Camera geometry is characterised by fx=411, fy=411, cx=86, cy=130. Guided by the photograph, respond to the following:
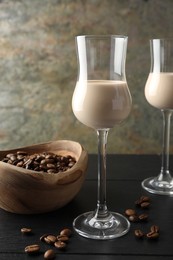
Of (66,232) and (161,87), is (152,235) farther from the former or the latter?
(161,87)

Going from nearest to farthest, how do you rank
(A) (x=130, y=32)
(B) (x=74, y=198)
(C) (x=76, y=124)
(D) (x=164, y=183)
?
(B) (x=74, y=198) < (D) (x=164, y=183) < (A) (x=130, y=32) < (C) (x=76, y=124)

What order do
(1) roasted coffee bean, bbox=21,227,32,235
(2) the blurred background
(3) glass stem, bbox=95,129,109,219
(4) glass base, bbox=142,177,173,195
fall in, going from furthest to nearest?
(2) the blurred background → (4) glass base, bbox=142,177,173,195 → (3) glass stem, bbox=95,129,109,219 → (1) roasted coffee bean, bbox=21,227,32,235

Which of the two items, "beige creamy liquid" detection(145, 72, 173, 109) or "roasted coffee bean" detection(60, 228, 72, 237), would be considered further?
"beige creamy liquid" detection(145, 72, 173, 109)

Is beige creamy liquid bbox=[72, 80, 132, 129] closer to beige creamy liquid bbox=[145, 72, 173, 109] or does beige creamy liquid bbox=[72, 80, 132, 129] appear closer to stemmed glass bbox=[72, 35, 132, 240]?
stemmed glass bbox=[72, 35, 132, 240]

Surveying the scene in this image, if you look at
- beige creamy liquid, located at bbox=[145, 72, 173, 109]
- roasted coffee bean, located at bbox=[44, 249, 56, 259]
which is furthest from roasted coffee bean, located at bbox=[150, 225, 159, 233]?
beige creamy liquid, located at bbox=[145, 72, 173, 109]

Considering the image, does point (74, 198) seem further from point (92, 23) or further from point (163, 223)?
point (92, 23)

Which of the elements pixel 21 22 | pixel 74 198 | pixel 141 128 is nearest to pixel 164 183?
pixel 74 198
